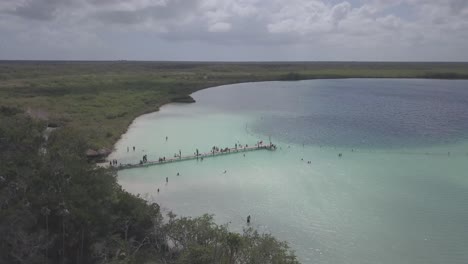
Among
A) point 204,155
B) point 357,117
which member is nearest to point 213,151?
point 204,155

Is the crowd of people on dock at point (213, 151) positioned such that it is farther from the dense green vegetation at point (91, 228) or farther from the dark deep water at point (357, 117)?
the dense green vegetation at point (91, 228)

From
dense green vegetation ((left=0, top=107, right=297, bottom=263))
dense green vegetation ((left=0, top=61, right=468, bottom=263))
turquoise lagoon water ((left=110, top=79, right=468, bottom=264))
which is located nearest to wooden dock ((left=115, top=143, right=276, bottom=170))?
turquoise lagoon water ((left=110, top=79, right=468, bottom=264))

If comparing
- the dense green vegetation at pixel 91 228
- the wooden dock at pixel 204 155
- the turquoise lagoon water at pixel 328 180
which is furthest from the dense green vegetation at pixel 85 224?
the wooden dock at pixel 204 155

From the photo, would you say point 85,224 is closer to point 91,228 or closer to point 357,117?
point 91,228

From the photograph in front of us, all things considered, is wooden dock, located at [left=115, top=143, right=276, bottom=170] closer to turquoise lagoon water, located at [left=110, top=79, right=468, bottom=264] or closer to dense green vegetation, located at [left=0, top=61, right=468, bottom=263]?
turquoise lagoon water, located at [left=110, top=79, right=468, bottom=264]

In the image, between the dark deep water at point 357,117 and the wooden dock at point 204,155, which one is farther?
the dark deep water at point 357,117

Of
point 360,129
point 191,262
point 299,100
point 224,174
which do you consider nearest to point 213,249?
point 191,262

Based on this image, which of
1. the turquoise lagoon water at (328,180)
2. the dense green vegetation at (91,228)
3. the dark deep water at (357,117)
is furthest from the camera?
the dark deep water at (357,117)

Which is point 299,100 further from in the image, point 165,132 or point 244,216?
point 244,216
